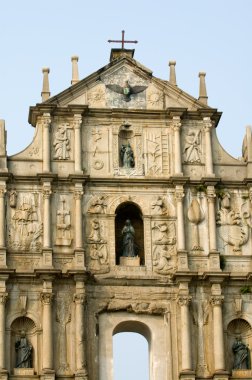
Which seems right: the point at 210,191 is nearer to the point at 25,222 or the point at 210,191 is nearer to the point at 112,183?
the point at 112,183

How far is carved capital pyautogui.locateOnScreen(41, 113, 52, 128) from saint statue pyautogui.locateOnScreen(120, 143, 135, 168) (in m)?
1.70

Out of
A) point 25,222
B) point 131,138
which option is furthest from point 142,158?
point 25,222

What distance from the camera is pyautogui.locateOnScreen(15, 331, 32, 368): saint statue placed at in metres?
26.7

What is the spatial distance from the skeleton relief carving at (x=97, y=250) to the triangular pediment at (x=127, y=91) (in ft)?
9.48

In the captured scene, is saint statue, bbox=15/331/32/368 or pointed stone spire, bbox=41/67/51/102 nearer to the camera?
saint statue, bbox=15/331/32/368

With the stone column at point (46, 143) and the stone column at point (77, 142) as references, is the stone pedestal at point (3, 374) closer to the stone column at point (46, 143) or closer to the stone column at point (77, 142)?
the stone column at point (46, 143)

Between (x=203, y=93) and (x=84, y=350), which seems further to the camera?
(x=203, y=93)

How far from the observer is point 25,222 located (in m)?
27.8

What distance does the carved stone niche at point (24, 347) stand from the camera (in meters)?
26.6

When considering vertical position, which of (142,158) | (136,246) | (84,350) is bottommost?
(84,350)

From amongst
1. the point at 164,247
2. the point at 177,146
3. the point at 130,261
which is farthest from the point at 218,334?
the point at 177,146

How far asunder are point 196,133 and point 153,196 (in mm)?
1835

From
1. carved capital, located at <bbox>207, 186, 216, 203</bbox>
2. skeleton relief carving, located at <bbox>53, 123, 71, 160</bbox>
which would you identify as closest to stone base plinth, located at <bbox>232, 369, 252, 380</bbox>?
carved capital, located at <bbox>207, 186, 216, 203</bbox>

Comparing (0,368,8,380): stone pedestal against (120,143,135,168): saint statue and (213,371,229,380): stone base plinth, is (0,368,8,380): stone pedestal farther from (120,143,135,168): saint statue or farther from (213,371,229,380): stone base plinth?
(120,143,135,168): saint statue
